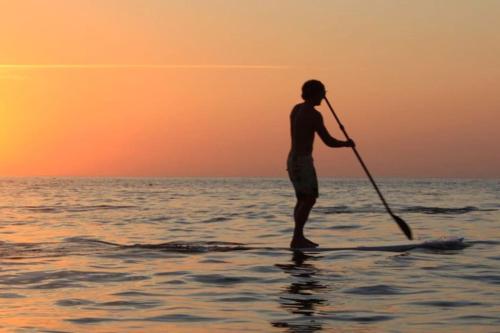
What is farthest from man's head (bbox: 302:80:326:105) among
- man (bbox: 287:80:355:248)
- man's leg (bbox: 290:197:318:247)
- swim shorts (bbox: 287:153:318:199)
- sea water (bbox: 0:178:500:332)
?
sea water (bbox: 0:178:500:332)

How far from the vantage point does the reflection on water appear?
17.9 ft

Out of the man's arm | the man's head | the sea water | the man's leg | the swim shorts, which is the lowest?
the sea water

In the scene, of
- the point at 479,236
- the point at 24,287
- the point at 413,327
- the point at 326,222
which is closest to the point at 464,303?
the point at 413,327

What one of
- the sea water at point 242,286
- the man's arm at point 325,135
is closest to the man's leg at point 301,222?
the sea water at point 242,286

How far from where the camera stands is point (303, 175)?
10.9 m

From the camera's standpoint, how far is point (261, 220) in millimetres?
18500

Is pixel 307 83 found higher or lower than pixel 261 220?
higher

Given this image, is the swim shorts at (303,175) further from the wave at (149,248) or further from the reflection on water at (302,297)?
the reflection on water at (302,297)

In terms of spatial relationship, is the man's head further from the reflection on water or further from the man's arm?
the reflection on water

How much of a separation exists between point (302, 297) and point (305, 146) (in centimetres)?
461

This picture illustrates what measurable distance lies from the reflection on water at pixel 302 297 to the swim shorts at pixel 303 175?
151cm

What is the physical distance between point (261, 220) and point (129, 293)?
1165 cm

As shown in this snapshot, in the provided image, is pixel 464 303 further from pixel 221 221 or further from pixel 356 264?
pixel 221 221

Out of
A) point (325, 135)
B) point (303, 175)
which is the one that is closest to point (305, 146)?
point (325, 135)
